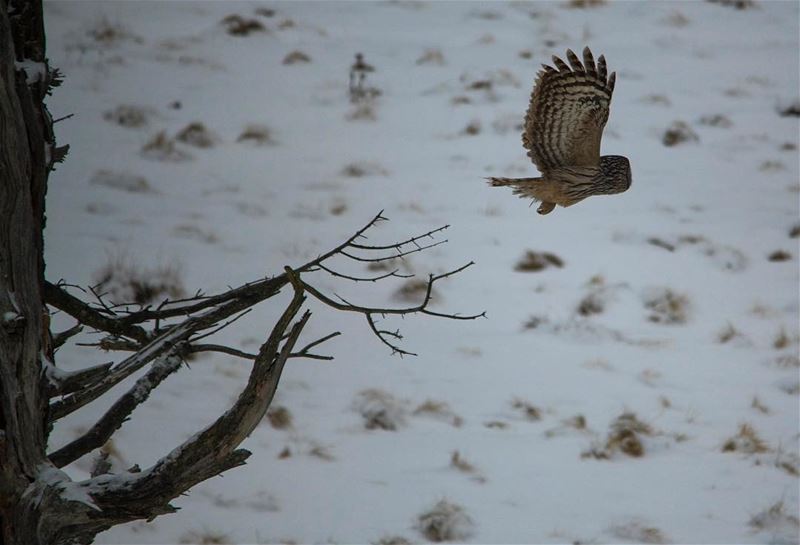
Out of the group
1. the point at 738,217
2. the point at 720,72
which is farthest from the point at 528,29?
the point at 738,217

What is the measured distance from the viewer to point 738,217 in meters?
11.4

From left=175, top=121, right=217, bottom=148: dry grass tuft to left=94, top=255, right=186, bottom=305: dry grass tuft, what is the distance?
10.1ft

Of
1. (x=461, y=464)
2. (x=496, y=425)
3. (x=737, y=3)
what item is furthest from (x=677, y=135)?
(x=461, y=464)

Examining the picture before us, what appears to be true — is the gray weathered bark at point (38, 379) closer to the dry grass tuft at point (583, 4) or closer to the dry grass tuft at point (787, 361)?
the dry grass tuft at point (787, 361)

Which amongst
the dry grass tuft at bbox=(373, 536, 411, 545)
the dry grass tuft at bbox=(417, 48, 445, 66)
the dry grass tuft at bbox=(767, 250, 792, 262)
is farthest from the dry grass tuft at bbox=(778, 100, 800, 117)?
the dry grass tuft at bbox=(373, 536, 411, 545)

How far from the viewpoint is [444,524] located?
22.1ft

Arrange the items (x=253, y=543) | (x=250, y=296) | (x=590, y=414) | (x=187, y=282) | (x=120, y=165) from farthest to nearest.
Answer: (x=120, y=165), (x=187, y=282), (x=590, y=414), (x=253, y=543), (x=250, y=296)

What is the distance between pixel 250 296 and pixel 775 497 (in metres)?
5.25

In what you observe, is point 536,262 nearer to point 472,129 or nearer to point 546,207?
point 472,129

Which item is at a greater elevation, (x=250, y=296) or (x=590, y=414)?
(x=250, y=296)

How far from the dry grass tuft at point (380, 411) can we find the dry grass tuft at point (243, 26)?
8123 millimetres

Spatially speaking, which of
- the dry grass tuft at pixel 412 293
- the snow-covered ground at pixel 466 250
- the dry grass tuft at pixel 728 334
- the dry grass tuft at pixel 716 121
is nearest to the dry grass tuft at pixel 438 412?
the snow-covered ground at pixel 466 250

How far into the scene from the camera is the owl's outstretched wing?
4027 mm

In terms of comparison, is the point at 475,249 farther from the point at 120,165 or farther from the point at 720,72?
the point at 720,72
